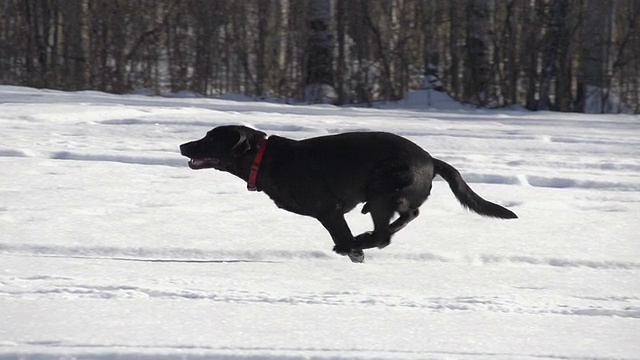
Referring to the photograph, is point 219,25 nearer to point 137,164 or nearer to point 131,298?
point 137,164

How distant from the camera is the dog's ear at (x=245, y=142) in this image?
18.6 ft

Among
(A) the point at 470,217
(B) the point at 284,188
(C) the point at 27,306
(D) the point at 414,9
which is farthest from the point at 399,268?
(D) the point at 414,9

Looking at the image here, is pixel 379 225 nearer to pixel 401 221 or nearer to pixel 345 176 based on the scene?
pixel 401 221

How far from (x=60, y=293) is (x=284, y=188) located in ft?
5.03

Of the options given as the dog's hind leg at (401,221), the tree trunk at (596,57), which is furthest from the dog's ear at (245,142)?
A: the tree trunk at (596,57)

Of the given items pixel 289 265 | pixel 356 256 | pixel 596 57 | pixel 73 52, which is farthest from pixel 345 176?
pixel 73 52

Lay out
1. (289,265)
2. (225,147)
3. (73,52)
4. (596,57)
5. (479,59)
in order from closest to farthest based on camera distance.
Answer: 1. (289,265)
2. (225,147)
3. (596,57)
4. (479,59)
5. (73,52)

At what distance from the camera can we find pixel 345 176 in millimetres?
5531

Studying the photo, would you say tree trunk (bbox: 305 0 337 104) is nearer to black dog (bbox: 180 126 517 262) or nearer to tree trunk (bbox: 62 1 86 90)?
tree trunk (bbox: 62 1 86 90)

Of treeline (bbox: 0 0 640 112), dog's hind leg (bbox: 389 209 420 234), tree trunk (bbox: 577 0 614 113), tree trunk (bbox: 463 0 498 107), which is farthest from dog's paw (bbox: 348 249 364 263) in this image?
tree trunk (bbox: 577 0 614 113)

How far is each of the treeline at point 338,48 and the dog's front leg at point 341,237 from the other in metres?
9.78

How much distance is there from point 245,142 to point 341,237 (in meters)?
0.74

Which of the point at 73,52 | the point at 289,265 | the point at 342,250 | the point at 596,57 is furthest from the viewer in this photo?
Result: the point at 73,52

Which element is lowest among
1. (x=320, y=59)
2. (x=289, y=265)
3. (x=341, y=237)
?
(x=289, y=265)
